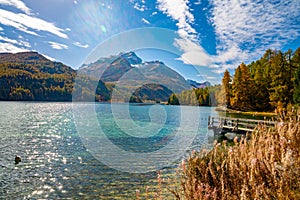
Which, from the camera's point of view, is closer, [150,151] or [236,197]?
[236,197]

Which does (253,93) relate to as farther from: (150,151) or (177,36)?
(177,36)

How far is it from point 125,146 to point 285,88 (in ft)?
164

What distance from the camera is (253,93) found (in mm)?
71062

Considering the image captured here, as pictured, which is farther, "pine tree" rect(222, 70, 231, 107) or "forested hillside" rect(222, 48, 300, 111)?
"pine tree" rect(222, 70, 231, 107)

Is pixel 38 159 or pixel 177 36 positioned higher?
pixel 177 36

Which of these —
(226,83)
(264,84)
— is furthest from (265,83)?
(226,83)

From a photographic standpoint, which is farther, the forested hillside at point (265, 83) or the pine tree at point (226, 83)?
the pine tree at point (226, 83)

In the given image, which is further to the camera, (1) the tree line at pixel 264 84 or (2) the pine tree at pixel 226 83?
(2) the pine tree at pixel 226 83

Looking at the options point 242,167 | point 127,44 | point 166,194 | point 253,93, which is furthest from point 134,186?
point 253,93

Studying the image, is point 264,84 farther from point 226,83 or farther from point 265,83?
point 226,83

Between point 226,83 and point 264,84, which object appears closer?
point 264,84

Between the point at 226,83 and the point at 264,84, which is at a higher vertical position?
the point at 226,83

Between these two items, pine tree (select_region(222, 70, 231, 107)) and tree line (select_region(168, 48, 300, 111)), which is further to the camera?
pine tree (select_region(222, 70, 231, 107))

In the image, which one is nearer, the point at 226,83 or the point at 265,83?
the point at 265,83
